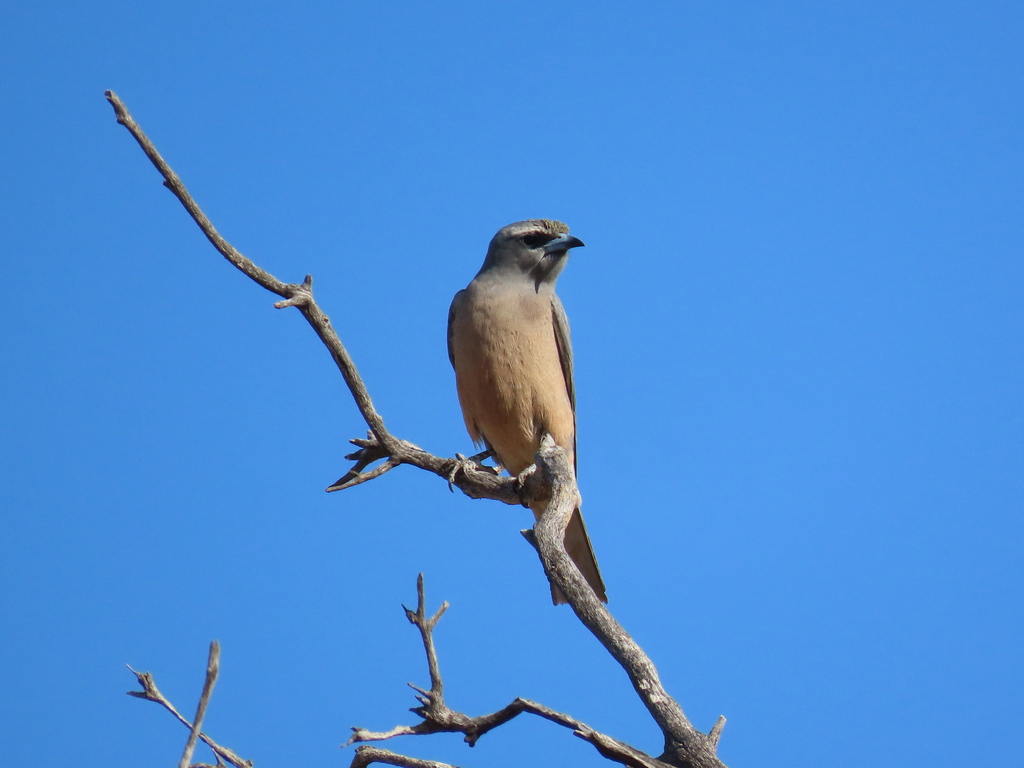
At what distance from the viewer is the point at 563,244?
6.57m

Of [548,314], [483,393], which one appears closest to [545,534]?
[483,393]

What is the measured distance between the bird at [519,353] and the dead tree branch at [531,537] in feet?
3.02

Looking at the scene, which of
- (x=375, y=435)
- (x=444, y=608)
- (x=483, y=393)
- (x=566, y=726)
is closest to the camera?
(x=566, y=726)

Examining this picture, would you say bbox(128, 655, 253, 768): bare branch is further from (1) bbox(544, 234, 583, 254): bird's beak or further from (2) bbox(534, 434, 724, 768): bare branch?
(1) bbox(544, 234, 583, 254): bird's beak

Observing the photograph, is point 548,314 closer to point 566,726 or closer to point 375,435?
point 375,435

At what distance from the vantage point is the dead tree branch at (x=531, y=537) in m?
3.38

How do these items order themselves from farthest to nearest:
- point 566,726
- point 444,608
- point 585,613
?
point 444,608, point 585,613, point 566,726

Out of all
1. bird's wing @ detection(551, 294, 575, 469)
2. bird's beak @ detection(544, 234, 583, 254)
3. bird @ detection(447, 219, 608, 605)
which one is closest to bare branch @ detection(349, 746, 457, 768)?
bird @ detection(447, 219, 608, 605)

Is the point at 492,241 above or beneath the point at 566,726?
above

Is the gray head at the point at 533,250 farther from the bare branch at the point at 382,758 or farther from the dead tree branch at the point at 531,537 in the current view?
the bare branch at the point at 382,758

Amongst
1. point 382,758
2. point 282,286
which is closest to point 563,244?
point 282,286

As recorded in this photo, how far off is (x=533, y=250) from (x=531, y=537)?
117 inches

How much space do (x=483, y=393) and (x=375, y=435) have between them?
1488 mm

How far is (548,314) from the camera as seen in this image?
660cm
